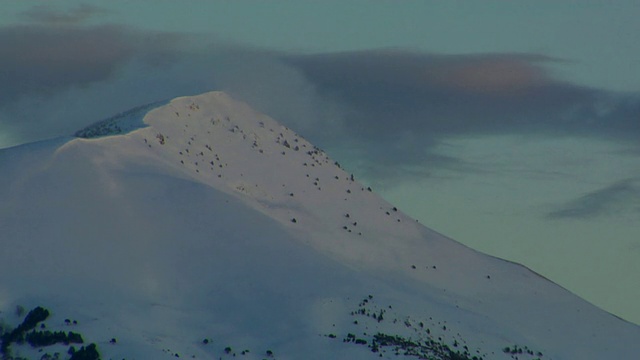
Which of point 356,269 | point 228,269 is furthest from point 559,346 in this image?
point 228,269

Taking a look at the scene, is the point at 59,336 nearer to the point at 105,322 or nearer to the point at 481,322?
the point at 105,322

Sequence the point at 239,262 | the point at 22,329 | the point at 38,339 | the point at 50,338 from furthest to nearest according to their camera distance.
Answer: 1. the point at 239,262
2. the point at 22,329
3. the point at 50,338
4. the point at 38,339

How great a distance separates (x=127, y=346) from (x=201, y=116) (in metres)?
56.8

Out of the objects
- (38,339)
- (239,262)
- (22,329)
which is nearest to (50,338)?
(38,339)

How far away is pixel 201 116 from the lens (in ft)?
611

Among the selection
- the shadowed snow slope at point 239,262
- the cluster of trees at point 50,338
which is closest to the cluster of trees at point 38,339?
the cluster of trees at point 50,338

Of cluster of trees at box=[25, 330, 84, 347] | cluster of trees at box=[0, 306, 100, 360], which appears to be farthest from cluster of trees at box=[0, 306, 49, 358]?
cluster of trees at box=[25, 330, 84, 347]

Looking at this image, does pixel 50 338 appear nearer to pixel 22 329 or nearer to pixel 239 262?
pixel 22 329

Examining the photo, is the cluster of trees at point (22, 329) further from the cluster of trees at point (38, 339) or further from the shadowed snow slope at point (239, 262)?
the shadowed snow slope at point (239, 262)

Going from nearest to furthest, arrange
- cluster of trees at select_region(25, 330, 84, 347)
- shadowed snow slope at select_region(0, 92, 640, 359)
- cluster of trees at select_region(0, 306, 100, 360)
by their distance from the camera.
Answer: cluster of trees at select_region(0, 306, 100, 360) → cluster of trees at select_region(25, 330, 84, 347) → shadowed snow slope at select_region(0, 92, 640, 359)

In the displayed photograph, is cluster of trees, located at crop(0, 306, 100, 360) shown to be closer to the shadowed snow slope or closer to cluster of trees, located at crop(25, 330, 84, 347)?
cluster of trees, located at crop(25, 330, 84, 347)

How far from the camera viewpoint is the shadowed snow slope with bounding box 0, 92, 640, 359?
142 meters

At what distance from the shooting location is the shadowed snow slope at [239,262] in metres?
142

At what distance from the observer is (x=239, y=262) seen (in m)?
155
